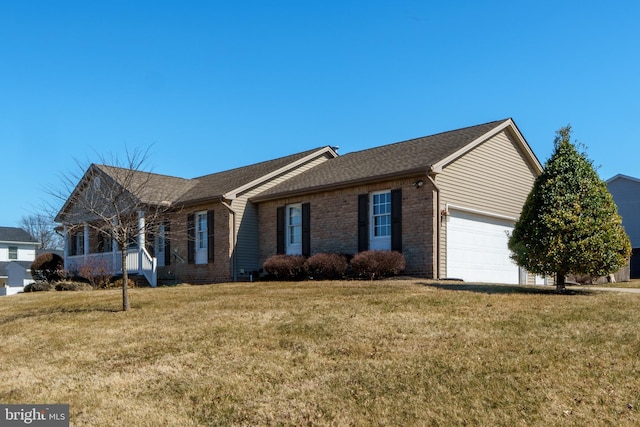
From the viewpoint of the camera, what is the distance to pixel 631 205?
39875mm

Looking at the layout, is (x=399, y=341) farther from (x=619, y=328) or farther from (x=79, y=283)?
(x=79, y=283)

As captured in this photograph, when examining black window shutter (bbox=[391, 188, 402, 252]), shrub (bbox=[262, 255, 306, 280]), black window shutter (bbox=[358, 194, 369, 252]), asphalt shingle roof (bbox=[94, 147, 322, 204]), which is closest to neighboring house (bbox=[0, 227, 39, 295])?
asphalt shingle roof (bbox=[94, 147, 322, 204])

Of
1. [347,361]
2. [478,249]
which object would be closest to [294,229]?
[478,249]

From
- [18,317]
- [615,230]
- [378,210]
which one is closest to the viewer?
[615,230]

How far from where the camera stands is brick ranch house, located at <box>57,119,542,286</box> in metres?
19.3

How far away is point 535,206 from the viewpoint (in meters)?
14.6

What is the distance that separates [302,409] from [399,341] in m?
2.86

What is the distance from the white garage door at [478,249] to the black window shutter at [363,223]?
2.71 metres

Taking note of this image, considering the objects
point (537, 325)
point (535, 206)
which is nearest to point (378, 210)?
point (535, 206)

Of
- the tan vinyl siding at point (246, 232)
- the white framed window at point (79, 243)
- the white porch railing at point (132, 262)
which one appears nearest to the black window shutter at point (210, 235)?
the tan vinyl siding at point (246, 232)

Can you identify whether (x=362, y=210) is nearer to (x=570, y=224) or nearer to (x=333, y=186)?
(x=333, y=186)

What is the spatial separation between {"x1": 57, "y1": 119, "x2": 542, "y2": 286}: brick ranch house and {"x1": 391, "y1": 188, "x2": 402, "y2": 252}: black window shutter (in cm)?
3

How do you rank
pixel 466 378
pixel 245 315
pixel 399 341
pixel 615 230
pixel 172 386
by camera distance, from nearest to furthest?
pixel 466 378
pixel 172 386
pixel 399 341
pixel 245 315
pixel 615 230

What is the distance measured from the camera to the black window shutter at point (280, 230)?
23.5m
